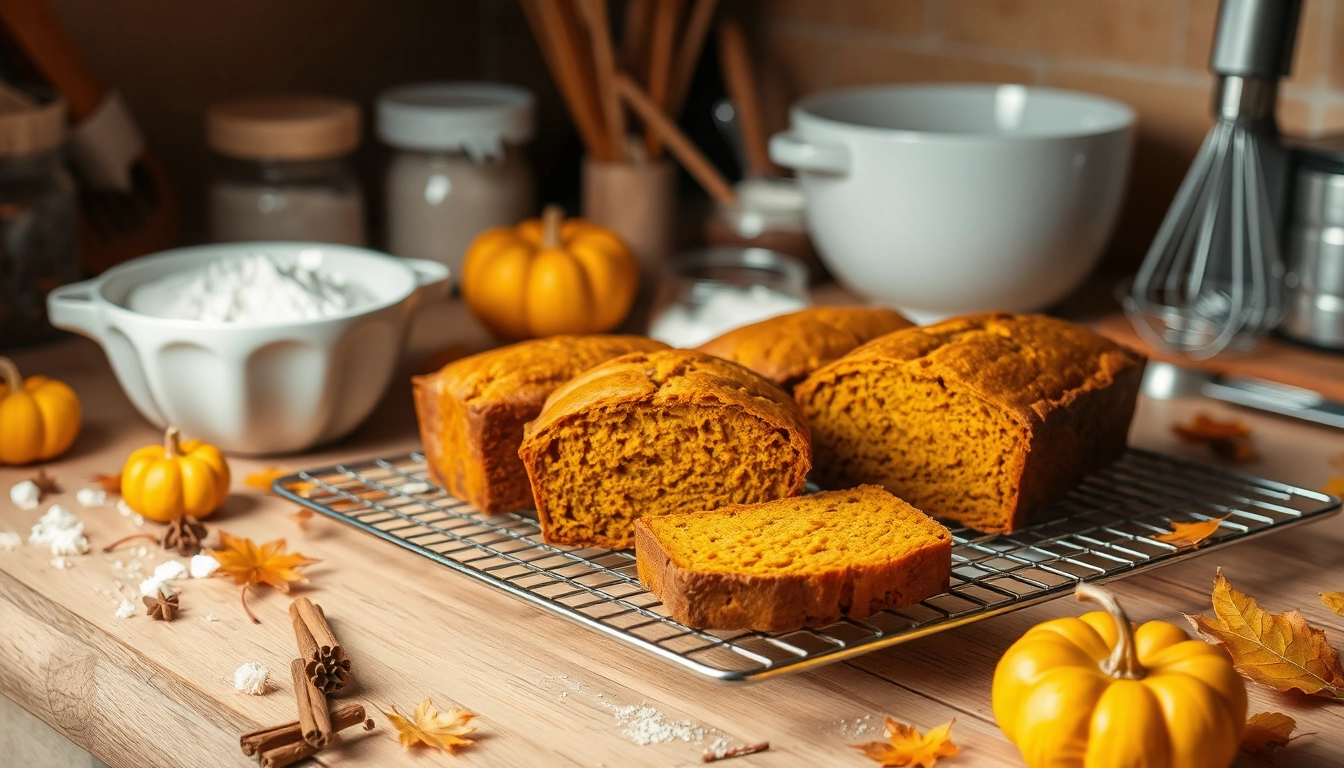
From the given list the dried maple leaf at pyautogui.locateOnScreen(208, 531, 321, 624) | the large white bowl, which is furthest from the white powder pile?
the dried maple leaf at pyautogui.locateOnScreen(208, 531, 321, 624)

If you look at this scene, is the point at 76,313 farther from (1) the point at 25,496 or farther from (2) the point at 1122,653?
(2) the point at 1122,653

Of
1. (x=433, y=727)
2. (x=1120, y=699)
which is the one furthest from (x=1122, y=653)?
(x=433, y=727)

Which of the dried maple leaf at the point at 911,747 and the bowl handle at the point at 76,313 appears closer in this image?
the dried maple leaf at the point at 911,747

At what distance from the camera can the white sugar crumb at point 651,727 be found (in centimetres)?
79

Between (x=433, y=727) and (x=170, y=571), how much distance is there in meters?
0.31

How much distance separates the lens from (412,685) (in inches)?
33.8

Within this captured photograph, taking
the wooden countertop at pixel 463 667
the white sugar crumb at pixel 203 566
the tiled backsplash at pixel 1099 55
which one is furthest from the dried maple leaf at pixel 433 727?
the tiled backsplash at pixel 1099 55

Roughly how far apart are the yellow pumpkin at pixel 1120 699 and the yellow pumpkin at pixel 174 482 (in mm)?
652

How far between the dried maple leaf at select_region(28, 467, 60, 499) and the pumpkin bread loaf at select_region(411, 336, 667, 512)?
0.32m

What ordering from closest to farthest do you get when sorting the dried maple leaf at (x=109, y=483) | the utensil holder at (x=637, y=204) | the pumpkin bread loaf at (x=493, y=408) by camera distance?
the pumpkin bread loaf at (x=493, y=408), the dried maple leaf at (x=109, y=483), the utensil holder at (x=637, y=204)

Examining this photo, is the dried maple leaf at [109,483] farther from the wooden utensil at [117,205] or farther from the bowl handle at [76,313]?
the wooden utensil at [117,205]

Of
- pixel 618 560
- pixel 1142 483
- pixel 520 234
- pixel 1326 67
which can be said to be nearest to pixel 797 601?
pixel 618 560

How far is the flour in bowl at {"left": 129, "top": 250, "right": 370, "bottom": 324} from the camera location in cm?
119

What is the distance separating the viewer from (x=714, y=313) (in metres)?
1.50
